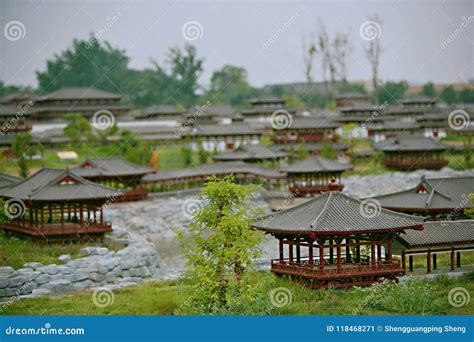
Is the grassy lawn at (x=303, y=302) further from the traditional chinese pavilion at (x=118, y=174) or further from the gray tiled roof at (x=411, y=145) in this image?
the gray tiled roof at (x=411, y=145)

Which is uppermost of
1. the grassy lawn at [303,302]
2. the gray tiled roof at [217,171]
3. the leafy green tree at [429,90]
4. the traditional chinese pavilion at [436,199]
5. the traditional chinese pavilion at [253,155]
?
the leafy green tree at [429,90]

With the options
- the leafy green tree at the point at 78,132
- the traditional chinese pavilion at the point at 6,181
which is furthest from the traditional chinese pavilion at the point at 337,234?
the leafy green tree at the point at 78,132

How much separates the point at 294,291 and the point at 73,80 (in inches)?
1930

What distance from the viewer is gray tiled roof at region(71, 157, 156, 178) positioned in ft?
114

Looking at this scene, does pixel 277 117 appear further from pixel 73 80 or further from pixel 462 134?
pixel 73 80

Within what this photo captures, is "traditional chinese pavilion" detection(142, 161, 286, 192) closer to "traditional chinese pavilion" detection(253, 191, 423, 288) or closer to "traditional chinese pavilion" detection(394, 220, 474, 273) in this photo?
"traditional chinese pavilion" detection(394, 220, 474, 273)

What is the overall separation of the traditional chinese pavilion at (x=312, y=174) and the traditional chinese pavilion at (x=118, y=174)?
613 cm

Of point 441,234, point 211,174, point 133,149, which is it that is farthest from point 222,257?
point 133,149

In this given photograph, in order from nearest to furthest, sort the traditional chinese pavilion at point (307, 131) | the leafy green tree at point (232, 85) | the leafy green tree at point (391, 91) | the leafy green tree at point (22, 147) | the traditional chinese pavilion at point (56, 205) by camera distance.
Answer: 1. the traditional chinese pavilion at point (56, 205)
2. the leafy green tree at point (22, 147)
3. the traditional chinese pavilion at point (307, 131)
4. the leafy green tree at point (391, 91)
5. the leafy green tree at point (232, 85)

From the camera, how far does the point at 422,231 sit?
2064cm

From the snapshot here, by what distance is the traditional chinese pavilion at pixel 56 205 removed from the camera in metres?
26.0

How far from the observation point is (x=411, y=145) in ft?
133

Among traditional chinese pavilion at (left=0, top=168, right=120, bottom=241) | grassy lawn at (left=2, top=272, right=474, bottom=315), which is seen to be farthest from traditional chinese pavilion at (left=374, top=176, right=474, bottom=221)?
traditional chinese pavilion at (left=0, top=168, right=120, bottom=241)

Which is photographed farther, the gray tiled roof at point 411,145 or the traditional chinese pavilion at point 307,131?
the traditional chinese pavilion at point 307,131
